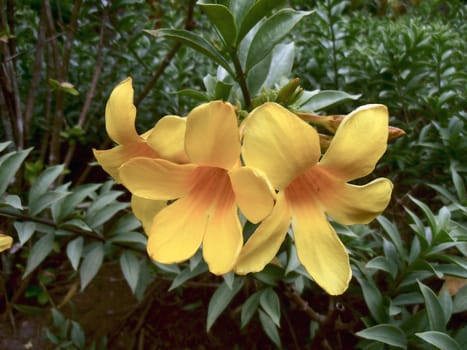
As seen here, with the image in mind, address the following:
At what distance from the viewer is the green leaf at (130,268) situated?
1033 mm

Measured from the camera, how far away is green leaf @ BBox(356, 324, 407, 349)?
80 cm

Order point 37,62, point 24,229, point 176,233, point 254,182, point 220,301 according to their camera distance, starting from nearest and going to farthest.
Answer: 1. point 254,182
2. point 176,233
3. point 24,229
4. point 220,301
5. point 37,62

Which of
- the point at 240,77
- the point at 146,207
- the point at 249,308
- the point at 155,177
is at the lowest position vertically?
the point at 249,308

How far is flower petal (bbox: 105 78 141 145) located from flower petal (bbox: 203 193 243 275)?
20 centimetres

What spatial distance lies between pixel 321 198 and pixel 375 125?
0.16 metres

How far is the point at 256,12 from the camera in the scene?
2.12 feet

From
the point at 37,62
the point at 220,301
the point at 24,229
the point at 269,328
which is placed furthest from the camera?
the point at 37,62

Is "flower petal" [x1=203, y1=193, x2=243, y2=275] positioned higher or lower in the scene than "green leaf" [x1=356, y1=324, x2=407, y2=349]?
higher

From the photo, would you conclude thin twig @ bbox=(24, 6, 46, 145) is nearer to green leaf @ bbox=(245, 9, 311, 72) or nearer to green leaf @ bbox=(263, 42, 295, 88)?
green leaf @ bbox=(263, 42, 295, 88)

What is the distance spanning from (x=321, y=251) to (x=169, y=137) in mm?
291

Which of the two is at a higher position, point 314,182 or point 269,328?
point 314,182

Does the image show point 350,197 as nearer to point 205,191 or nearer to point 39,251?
point 205,191

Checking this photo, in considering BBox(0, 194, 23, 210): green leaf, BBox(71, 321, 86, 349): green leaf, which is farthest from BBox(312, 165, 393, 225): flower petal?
BBox(71, 321, 86, 349): green leaf

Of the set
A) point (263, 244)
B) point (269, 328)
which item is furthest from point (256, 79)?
point (269, 328)
